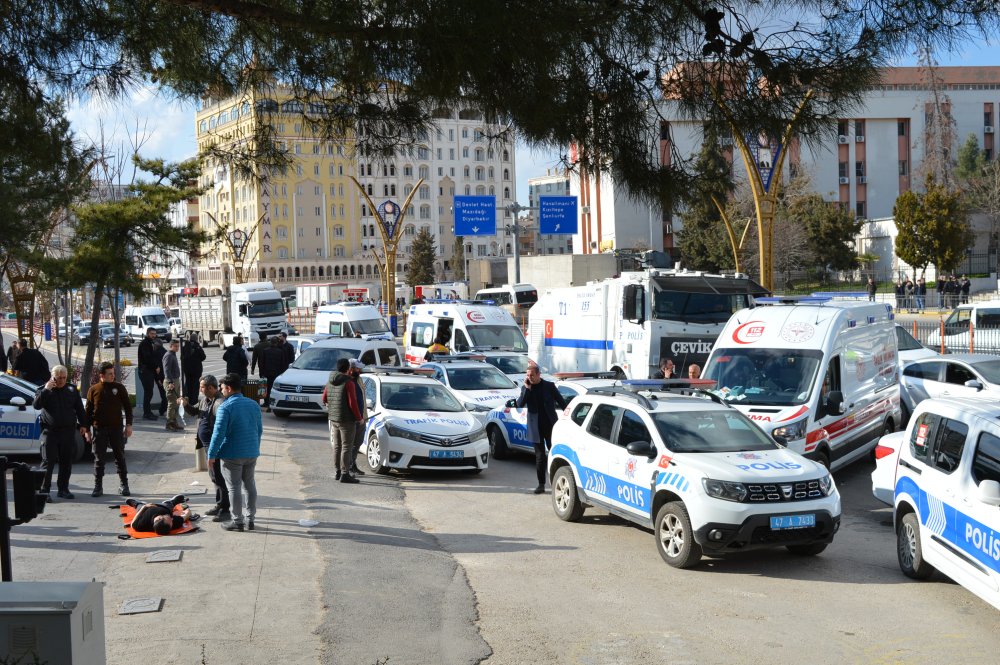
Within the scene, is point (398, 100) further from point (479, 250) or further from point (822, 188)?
point (479, 250)

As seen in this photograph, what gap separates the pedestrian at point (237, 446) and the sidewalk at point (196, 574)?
0.98 feet

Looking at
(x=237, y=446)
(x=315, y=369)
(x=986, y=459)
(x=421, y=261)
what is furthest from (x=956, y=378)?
(x=421, y=261)

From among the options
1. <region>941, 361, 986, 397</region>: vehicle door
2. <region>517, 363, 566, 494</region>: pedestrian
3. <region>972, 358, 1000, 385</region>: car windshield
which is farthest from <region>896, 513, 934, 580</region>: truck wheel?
<region>972, 358, 1000, 385</region>: car windshield

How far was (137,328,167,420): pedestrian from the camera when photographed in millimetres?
20875

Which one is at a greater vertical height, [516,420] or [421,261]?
[421,261]

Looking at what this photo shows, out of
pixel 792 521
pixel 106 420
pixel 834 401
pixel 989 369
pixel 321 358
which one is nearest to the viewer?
pixel 792 521

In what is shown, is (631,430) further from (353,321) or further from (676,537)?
(353,321)

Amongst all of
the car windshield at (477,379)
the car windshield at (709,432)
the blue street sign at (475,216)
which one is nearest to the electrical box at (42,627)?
the car windshield at (709,432)

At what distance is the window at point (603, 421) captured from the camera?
11.5 meters

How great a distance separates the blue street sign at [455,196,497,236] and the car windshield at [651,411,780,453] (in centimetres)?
3630

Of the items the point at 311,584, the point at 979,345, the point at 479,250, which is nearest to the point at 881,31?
the point at 311,584

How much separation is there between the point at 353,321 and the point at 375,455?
2043 centimetres

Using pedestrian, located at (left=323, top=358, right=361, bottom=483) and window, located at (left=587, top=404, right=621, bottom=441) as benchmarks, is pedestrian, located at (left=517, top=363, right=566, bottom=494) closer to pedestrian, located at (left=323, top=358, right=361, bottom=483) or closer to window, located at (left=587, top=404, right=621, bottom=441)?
window, located at (left=587, top=404, right=621, bottom=441)

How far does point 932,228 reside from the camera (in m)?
52.6
